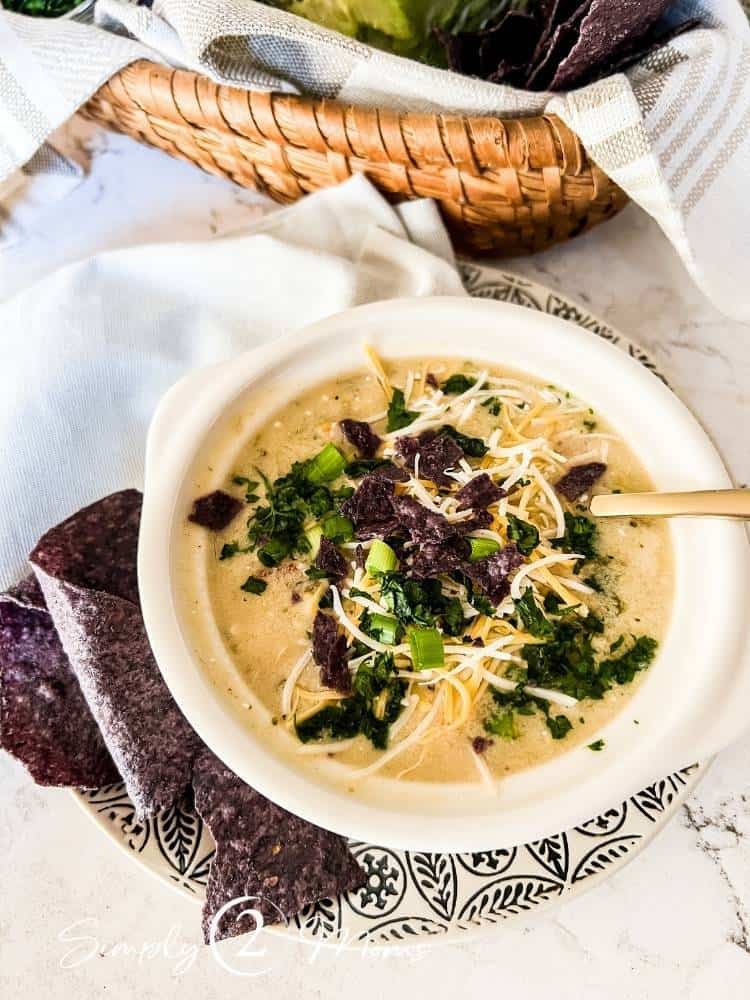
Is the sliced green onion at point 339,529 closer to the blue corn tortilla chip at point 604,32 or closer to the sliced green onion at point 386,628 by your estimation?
the sliced green onion at point 386,628

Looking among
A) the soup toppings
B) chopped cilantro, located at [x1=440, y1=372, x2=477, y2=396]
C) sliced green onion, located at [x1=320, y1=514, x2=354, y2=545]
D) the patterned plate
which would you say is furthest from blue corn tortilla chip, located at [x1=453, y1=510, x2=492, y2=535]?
the patterned plate

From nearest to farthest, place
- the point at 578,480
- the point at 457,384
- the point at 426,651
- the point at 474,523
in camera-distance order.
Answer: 1. the point at 426,651
2. the point at 474,523
3. the point at 578,480
4. the point at 457,384

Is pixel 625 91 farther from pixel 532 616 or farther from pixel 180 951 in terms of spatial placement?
pixel 180 951

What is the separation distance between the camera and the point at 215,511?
84.4 inches

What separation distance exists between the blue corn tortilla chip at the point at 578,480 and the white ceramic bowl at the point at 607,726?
0.12 meters

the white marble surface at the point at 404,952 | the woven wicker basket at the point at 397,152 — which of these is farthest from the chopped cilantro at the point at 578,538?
the woven wicker basket at the point at 397,152

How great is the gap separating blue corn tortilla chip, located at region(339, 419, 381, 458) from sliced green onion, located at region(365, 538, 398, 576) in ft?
0.88

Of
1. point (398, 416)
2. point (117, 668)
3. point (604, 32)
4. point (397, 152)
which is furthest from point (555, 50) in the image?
point (117, 668)

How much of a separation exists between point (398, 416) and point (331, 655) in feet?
1.92

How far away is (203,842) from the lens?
205cm

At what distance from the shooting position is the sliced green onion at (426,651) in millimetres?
1904

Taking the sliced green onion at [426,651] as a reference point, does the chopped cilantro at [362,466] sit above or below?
above

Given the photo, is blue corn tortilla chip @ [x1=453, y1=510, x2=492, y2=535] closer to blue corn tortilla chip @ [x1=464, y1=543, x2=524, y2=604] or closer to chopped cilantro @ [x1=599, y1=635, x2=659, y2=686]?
blue corn tortilla chip @ [x1=464, y1=543, x2=524, y2=604]

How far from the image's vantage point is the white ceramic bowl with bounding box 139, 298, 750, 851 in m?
1.85
